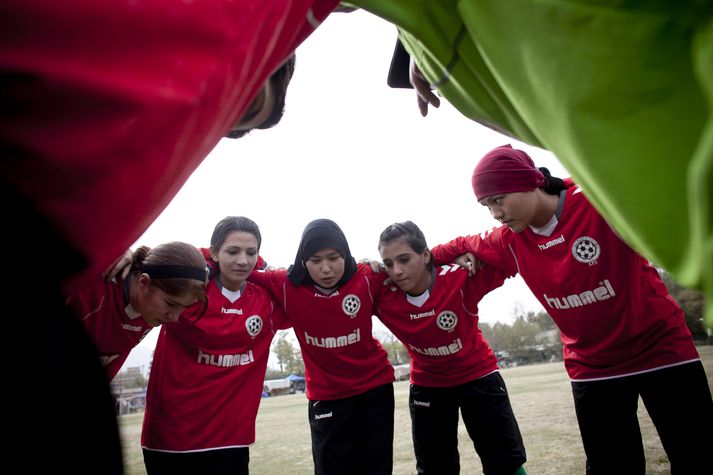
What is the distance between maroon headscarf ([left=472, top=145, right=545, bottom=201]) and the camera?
254cm

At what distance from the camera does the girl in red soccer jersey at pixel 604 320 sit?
223 centimetres

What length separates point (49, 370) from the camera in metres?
0.41

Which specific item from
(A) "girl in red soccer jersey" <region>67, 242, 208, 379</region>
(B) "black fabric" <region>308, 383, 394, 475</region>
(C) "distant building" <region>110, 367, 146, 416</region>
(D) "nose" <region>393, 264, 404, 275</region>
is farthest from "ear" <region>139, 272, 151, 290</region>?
(C) "distant building" <region>110, 367, 146, 416</region>

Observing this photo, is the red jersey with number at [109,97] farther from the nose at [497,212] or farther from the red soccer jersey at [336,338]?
the red soccer jersey at [336,338]

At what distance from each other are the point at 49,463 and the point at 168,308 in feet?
7.52

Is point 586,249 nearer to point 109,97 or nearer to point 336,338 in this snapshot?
point 336,338

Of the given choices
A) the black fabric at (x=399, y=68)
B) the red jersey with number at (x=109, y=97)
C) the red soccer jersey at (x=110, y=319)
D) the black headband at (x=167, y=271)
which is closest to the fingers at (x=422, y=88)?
the black fabric at (x=399, y=68)

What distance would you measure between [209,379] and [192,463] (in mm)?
480

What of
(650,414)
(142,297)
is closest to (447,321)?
(650,414)

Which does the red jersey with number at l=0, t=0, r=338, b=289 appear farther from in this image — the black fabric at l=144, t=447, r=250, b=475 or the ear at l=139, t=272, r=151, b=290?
the black fabric at l=144, t=447, r=250, b=475

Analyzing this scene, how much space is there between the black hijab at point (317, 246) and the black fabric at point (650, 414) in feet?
5.58

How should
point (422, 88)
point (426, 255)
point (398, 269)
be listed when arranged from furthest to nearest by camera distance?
1. point (426, 255)
2. point (398, 269)
3. point (422, 88)

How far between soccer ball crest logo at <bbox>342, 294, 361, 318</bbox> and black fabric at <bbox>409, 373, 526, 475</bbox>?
75 centimetres

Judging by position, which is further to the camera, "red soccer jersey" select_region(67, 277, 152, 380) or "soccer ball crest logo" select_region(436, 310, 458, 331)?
"soccer ball crest logo" select_region(436, 310, 458, 331)
